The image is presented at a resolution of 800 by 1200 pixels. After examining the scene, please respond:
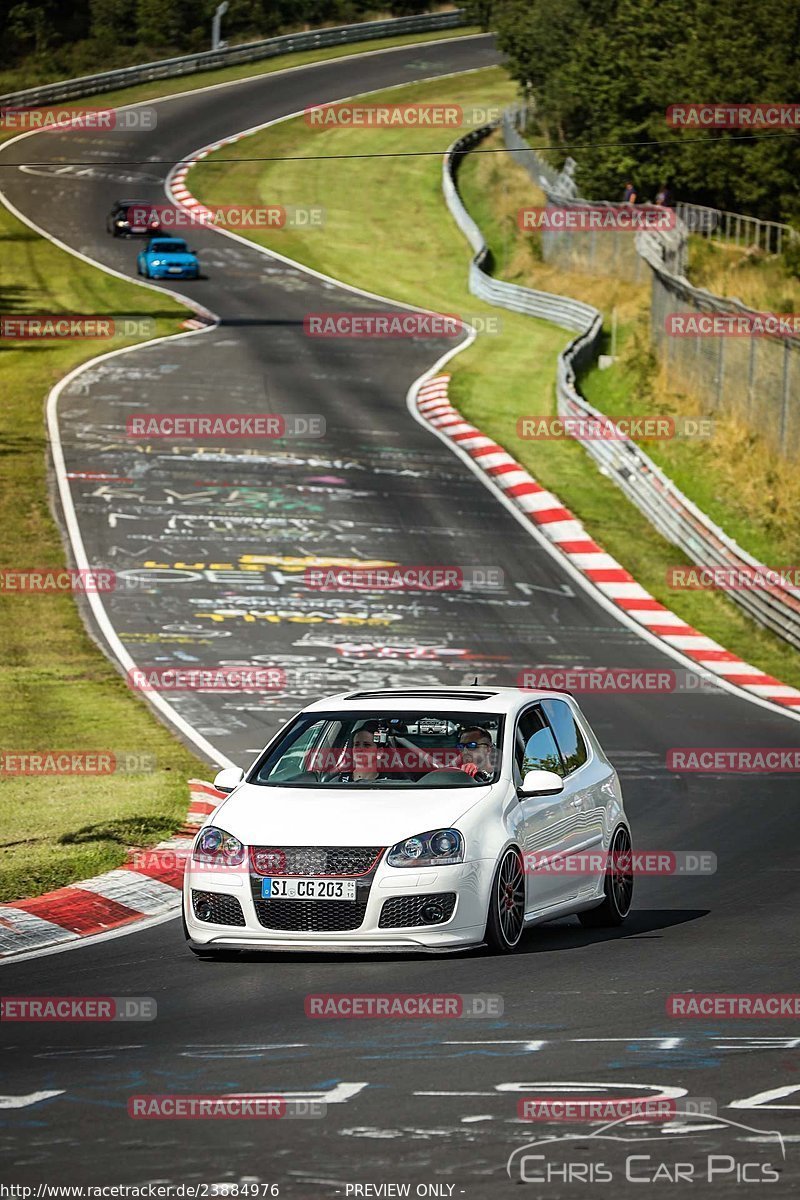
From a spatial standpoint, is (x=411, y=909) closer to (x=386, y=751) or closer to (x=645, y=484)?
(x=386, y=751)

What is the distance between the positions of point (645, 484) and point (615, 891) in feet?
76.6

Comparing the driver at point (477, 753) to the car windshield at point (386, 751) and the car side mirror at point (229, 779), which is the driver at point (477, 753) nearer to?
the car windshield at point (386, 751)

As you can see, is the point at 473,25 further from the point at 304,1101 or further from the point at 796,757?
the point at 304,1101

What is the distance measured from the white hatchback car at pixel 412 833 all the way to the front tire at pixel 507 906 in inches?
0.4

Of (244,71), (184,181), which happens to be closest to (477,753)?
(184,181)

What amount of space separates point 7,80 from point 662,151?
42589 millimetres

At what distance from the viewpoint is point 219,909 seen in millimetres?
10859

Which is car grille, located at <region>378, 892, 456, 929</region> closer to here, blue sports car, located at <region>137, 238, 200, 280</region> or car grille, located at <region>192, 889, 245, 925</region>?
car grille, located at <region>192, 889, 245, 925</region>

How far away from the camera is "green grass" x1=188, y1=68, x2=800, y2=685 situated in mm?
32812

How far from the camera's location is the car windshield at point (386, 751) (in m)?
11.6

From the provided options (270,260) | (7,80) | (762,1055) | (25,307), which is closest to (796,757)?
(762,1055)

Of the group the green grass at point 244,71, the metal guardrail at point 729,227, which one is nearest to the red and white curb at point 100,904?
the metal guardrail at point 729,227

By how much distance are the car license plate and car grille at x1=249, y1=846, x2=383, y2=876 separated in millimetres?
50

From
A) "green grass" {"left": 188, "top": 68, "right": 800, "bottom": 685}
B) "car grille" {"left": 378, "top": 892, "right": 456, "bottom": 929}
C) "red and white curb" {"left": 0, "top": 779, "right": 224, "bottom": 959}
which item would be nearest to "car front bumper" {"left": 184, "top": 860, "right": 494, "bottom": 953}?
"car grille" {"left": 378, "top": 892, "right": 456, "bottom": 929}
